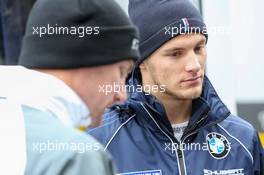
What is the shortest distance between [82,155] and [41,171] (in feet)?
0.32

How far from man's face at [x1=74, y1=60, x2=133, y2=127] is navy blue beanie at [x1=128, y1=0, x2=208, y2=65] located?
0.84 m

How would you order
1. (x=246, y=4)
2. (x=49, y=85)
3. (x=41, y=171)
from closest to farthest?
(x=41, y=171)
(x=49, y=85)
(x=246, y=4)

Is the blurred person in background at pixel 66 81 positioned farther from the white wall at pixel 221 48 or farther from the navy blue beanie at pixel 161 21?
the white wall at pixel 221 48

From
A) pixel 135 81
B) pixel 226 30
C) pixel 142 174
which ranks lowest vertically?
pixel 142 174

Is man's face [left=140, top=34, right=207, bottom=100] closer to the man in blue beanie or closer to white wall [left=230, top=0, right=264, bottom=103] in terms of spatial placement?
the man in blue beanie

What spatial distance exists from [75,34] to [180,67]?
39.1 inches

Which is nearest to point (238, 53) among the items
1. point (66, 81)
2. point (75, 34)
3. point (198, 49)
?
point (198, 49)

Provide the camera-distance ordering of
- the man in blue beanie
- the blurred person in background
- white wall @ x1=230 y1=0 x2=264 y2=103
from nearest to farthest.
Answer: the blurred person in background → the man in blue beanie → white wall @ x1=230 y1=0 x2=264 y2=103

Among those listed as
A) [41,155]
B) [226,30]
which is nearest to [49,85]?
[41,155]

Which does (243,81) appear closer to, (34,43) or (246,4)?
(246,4)

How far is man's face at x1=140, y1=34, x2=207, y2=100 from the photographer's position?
2.60 m

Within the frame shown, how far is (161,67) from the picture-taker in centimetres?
267

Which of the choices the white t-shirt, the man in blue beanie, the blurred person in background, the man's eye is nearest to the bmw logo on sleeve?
the man in blue beanie

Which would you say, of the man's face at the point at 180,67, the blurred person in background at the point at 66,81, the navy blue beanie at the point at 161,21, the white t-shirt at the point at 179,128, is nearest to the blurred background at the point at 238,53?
the navy blue beanie at the point at 161,21
